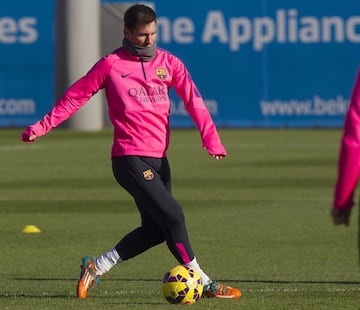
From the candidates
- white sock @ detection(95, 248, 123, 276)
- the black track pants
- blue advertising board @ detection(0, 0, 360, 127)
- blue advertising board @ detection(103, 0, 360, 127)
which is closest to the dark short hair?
the black track pants

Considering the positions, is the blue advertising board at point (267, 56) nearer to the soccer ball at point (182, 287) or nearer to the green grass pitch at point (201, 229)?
the green grass pitch at point (201, 229)

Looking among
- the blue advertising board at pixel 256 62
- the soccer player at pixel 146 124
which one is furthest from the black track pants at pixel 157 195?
the blue advertising board at pixel 256 62

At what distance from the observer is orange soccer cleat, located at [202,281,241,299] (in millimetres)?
9672

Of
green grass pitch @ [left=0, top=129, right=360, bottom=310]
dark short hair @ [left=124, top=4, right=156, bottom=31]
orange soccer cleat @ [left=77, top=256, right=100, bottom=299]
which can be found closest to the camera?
dark short hair @ [left=124, top=4, right=156, bottom=31]

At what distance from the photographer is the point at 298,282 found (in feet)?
35.4

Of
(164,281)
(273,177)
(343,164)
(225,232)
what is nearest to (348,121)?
(343,164)

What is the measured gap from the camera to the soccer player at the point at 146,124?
945cm

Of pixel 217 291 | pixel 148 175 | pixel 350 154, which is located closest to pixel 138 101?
pixel 148 175

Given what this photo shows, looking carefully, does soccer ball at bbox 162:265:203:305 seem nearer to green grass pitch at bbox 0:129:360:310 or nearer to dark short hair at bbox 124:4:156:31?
green grass pitch at bbox 0:129:360:310

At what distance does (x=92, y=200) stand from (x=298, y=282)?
8.03 metres

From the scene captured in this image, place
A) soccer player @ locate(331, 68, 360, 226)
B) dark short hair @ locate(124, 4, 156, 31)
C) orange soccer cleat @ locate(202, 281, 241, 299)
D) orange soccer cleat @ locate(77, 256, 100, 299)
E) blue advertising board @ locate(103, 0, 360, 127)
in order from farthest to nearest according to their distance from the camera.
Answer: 1. blue advertising board @ locate(103, 0, 360, 127)
2. orange soccer cleat @ locate(77, 256, 100, 299)
3. orange soccer cleat @ locate(202, 281, 241, 299)
4. dark short hair @ locate(124, 4, 156, 31)
5. soccer player @ locate(331, 68, 360, 226)

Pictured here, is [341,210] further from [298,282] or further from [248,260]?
[248,260]

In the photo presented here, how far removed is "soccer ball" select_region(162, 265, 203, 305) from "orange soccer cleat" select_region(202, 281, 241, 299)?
0.16 m

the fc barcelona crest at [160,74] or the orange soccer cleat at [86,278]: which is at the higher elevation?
the fc barcelona crest at [160,74]
